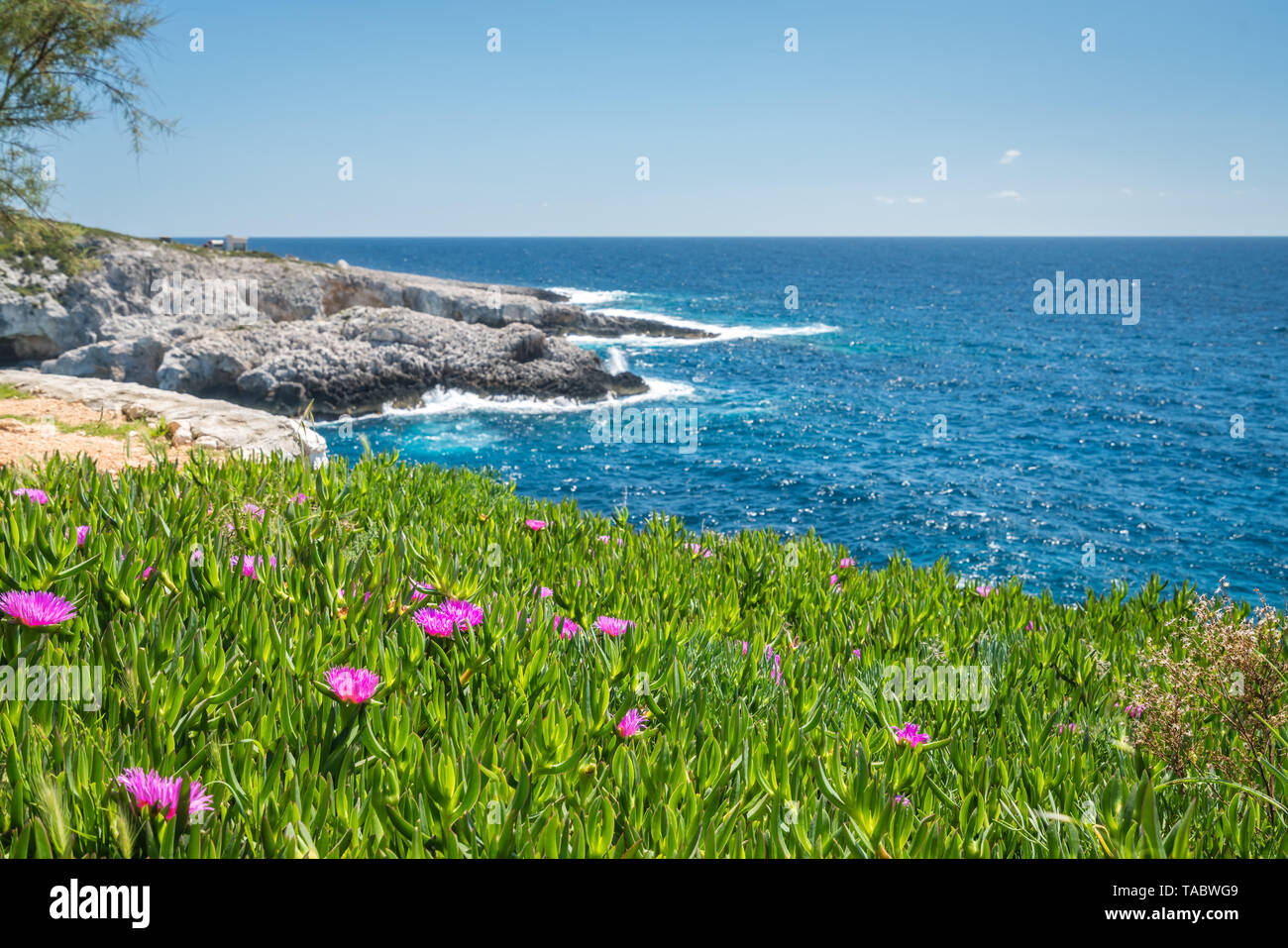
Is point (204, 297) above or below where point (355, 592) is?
above

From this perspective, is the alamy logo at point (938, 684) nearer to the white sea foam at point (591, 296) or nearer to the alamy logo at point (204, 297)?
the alamy logo at point (204, 297)

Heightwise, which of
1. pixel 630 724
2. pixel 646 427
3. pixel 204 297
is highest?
pixel 204 297

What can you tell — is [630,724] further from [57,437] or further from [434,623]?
[57,437]

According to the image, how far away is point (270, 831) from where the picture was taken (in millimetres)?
1518

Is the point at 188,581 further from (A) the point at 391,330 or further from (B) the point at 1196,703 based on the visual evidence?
(A) the point at 391,330

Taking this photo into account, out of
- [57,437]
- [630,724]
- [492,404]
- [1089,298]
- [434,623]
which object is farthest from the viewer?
[1089,298]

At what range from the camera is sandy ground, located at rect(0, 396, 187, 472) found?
684 centimetres

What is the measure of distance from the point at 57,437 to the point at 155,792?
759 cm

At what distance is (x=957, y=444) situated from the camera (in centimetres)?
3000

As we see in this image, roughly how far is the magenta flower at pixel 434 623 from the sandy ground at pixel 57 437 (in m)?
4.67

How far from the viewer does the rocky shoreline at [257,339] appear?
31.5m

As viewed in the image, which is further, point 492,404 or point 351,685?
point 492,404
